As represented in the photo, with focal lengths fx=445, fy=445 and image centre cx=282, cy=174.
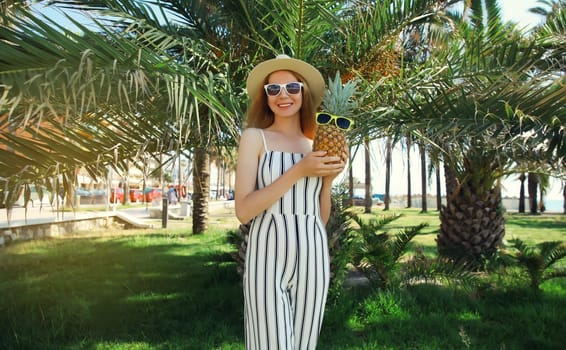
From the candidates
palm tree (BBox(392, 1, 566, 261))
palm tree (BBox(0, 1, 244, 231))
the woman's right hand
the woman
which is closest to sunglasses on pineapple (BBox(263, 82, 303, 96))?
the woman

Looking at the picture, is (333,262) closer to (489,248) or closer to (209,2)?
(209,2)

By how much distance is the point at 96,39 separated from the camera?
95.3 inches

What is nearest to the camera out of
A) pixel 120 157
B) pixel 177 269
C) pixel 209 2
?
pixel 120 157

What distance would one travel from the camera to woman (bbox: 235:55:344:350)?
62.8 inches

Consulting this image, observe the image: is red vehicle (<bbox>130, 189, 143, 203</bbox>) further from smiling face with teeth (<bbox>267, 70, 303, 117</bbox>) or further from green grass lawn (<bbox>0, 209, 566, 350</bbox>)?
smiling face with teeth (<bbox>267, 70, 303, 117</bbox>)

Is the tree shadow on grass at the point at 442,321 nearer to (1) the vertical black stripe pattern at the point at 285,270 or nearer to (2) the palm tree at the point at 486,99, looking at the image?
(2) the palm tree at the point at 486,99

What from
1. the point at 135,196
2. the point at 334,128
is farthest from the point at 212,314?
the point at 135,196

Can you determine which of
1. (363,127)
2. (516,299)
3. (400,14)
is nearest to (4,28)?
(363,127)

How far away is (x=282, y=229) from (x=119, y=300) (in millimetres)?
3526

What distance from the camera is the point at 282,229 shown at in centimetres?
164

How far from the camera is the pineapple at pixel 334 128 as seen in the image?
163 cm

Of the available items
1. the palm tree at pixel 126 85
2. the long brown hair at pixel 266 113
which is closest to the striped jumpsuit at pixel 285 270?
the long brown hair at pixel 266 113

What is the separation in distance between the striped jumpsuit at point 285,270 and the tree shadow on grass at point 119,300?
1.90 meters

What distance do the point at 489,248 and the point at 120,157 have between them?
5367 mm
